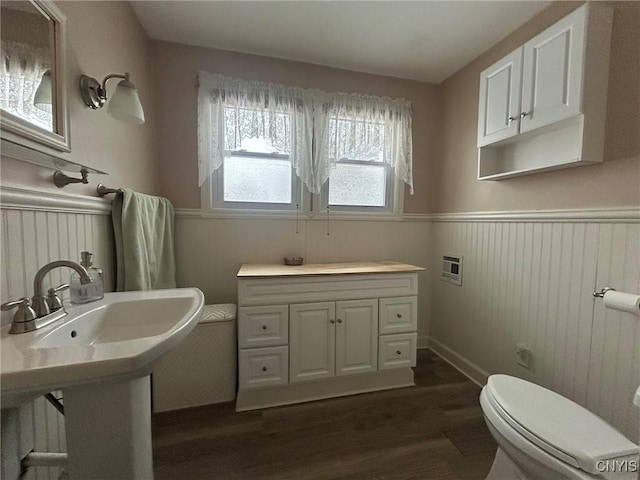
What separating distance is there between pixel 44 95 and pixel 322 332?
64.6 inches

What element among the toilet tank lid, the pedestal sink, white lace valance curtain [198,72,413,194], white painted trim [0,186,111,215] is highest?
white lace valance curtain [198,72,413,194]

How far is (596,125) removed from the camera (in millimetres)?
1258

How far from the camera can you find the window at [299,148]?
6.46 feet

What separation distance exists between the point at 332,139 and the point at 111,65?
4.49 ft

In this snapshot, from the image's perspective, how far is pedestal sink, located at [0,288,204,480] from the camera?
535 mm

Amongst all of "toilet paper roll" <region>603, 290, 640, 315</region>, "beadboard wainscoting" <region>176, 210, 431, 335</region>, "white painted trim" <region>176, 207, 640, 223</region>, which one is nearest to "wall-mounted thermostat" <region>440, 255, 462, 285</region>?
"beadboard wainscoting" <region>176, 210, 431, 335</region>

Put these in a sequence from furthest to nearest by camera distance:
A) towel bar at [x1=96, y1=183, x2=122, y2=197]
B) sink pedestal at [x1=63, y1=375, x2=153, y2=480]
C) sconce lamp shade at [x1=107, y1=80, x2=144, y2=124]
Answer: towel bar at [x1=96, y1=183, x2=122, y2=197] < sconce lamp shade at [x1=107, y1=80, x2=144, y2=124] < sink pedestal at [x1=63, y1=375, x2=153, y2=480]

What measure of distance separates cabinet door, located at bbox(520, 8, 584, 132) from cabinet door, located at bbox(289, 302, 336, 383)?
59.7 inches

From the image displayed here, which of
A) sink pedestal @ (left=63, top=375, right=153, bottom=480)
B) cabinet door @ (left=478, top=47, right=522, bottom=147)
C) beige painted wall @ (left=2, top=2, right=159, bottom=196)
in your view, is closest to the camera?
sink pedestal @ (left=63, top=375, right=153, bottom=480)

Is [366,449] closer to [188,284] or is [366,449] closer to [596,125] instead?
[188,284]

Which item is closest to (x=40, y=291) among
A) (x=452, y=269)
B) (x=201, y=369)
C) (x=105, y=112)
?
(x=105, y=112)

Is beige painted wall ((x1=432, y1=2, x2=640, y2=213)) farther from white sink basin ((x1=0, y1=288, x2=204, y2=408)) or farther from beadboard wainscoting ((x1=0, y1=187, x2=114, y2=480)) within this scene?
beadboard wainscoting ((x1=0, y1=187, x2=114, y2=480))

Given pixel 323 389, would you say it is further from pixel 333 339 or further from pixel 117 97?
pixel 117 97

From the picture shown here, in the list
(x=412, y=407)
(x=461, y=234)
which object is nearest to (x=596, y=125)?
(x=461, y=234)
